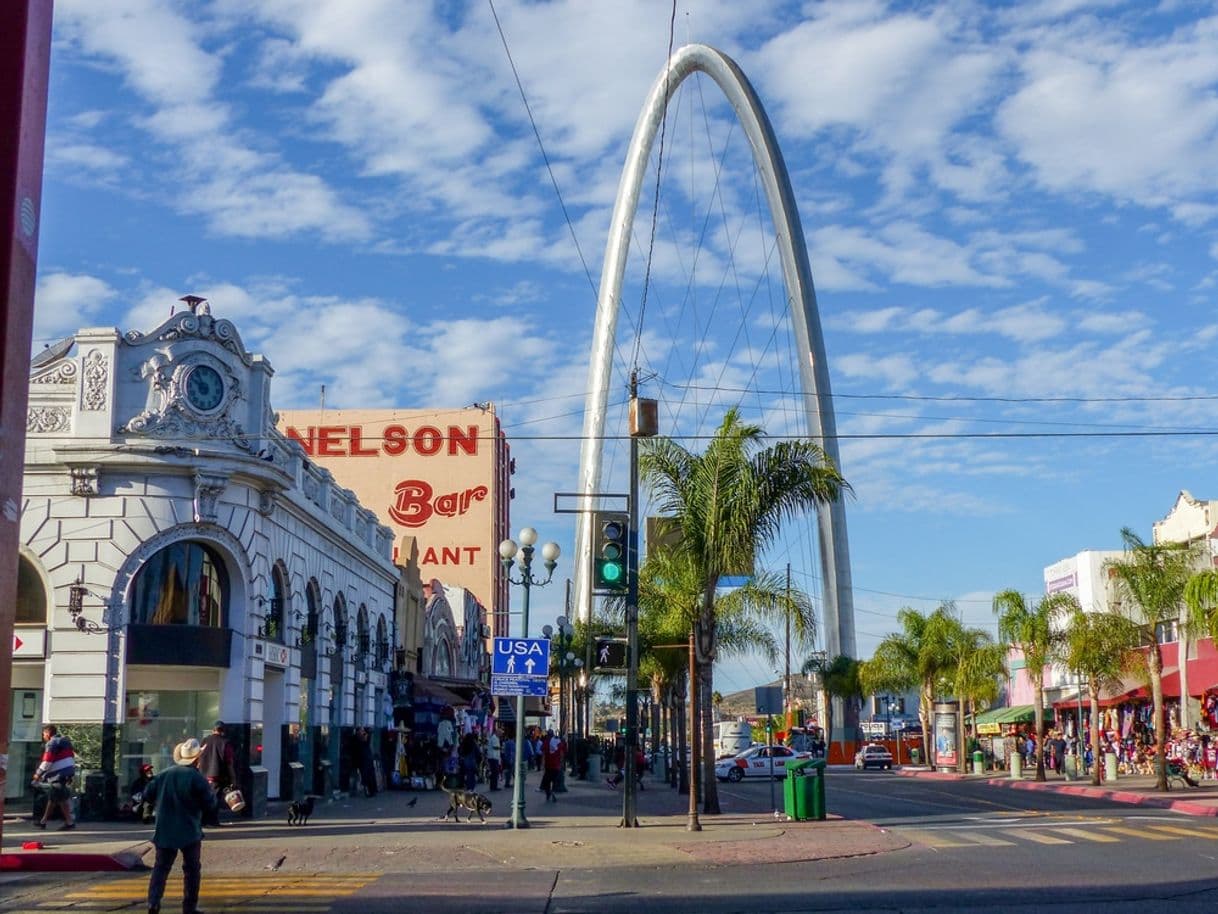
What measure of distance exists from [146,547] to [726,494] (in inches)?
444

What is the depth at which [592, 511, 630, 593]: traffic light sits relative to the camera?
2311 centimetres

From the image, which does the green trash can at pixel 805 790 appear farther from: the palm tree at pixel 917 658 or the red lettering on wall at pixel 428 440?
the red lettering on wall at pixel 428 440

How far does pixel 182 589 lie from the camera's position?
28.2 meters

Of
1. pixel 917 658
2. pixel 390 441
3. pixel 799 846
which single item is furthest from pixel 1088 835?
pixel 390 441

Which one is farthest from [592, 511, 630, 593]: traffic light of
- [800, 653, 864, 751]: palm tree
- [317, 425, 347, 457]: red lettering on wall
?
[317, 425, 347, 457]: red lettering on wall

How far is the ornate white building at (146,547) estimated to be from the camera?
2684cm

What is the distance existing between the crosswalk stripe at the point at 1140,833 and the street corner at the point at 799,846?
3.70 metres

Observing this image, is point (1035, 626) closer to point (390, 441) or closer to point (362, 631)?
point (362, 631)

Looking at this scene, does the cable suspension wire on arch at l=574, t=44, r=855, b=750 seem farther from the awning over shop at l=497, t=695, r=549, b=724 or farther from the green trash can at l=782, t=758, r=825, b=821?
the green trash can at l=782, t=758, r=825, b=821

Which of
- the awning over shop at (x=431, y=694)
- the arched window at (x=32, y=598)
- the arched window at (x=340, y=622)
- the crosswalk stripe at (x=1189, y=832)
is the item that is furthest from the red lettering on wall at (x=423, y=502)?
the crosswalk stripe at (x=1189, y=832)

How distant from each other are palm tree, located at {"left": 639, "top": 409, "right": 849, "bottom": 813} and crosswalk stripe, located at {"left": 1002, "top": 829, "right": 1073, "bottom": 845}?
6.18 meters

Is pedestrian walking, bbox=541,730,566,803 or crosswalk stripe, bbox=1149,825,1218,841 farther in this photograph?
pedestrian walking, bbox=541,730,566,803

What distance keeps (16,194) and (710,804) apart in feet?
79.9

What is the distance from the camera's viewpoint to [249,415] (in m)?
29.4
